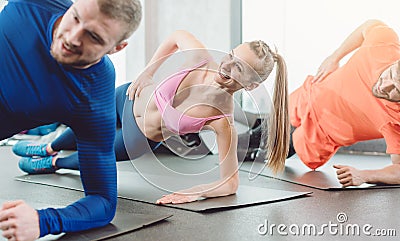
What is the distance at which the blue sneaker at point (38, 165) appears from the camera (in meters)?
2.20

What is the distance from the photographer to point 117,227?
1.32 metres

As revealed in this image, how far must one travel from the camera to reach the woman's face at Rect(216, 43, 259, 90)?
1513 mm

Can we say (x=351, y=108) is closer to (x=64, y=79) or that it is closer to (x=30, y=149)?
(x=30, y=149)

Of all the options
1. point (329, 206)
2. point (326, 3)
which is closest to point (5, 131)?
point (329, 206)

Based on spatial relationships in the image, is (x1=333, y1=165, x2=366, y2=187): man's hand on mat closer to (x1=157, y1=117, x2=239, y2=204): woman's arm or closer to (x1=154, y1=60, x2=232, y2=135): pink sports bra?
(x1=157, y1=117, x2=239, y2=204): woman's arm

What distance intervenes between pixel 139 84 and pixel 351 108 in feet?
3.19

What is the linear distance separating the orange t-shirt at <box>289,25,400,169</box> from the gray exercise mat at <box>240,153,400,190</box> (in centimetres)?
8

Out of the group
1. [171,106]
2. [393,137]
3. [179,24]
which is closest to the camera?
[171,106]

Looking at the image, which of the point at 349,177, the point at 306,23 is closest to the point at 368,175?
the point at 349,177

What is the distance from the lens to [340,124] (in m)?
2.26

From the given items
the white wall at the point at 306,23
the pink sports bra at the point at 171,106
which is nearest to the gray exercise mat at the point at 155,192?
the pink sports bra at the point at 171,106

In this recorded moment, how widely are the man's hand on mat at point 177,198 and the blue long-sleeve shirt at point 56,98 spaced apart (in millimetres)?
398

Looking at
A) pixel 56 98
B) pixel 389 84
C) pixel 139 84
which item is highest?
pixel 56 98

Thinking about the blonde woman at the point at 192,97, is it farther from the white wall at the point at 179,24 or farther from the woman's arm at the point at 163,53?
the white wall at the point at 179,24
